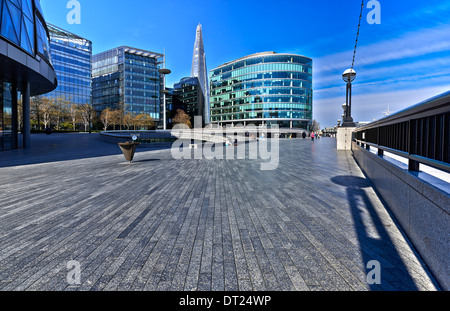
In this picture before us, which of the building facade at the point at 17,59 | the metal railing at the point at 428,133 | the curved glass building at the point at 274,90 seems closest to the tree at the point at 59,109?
the building facade at the point at 17,59

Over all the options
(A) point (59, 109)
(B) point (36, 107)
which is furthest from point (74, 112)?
(B) point (36, 107)

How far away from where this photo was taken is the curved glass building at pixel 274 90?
86688mm

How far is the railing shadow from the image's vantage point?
94.4 inches

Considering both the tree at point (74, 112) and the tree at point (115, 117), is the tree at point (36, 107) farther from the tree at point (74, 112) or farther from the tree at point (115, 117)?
the tree at point (115, 117)

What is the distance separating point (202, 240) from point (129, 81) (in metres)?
97.2

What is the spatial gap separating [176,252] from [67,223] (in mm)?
2499

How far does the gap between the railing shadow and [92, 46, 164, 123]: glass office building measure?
9052 centimetres

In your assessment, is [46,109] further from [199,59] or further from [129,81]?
[199,59]

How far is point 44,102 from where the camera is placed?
52000mm

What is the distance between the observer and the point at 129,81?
87.2 metres

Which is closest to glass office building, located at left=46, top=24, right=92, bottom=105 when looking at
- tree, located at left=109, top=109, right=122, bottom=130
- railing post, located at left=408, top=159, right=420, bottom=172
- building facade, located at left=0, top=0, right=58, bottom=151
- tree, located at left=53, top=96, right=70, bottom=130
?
tree, located at left=53, top=96, right=70, bottom=130

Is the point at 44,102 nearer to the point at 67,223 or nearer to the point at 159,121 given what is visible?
the point at 159,121

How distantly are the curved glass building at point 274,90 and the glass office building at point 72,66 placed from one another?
60.2 meters

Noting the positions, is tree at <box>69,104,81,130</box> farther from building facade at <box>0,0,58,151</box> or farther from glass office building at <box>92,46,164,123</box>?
building facade at <box>0,0,58,151</box>
